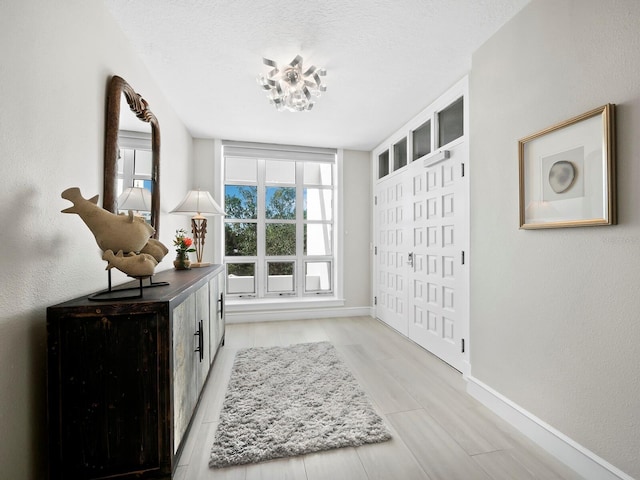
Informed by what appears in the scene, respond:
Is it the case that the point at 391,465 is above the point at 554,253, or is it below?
below

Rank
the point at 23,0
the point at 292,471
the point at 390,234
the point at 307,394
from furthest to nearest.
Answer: the point at 390,234
the point at 307,394
the point at 292,471
the point at 23,0

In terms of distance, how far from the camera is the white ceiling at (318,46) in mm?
1693

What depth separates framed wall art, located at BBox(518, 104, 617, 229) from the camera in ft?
4.14

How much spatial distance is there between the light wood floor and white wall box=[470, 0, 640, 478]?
0.24m

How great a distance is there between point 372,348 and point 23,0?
328 centimetres

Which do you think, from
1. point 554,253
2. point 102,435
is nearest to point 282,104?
point 554,253

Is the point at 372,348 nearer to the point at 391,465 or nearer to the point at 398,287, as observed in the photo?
the point at 398,287

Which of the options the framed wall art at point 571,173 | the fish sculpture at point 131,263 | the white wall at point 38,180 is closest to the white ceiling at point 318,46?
the white wall at point 38,180

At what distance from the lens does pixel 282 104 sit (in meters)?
2.40

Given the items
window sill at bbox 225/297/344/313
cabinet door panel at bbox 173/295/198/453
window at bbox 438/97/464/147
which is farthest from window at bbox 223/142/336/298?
cabinet door panel at bbox 173/295/198/453

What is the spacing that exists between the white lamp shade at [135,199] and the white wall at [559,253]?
244 centimetres

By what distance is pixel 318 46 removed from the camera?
6.61 feet

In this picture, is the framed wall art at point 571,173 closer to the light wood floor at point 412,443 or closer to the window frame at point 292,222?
the light wood floor at point 412,443

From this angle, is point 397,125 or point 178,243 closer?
point 178,243
